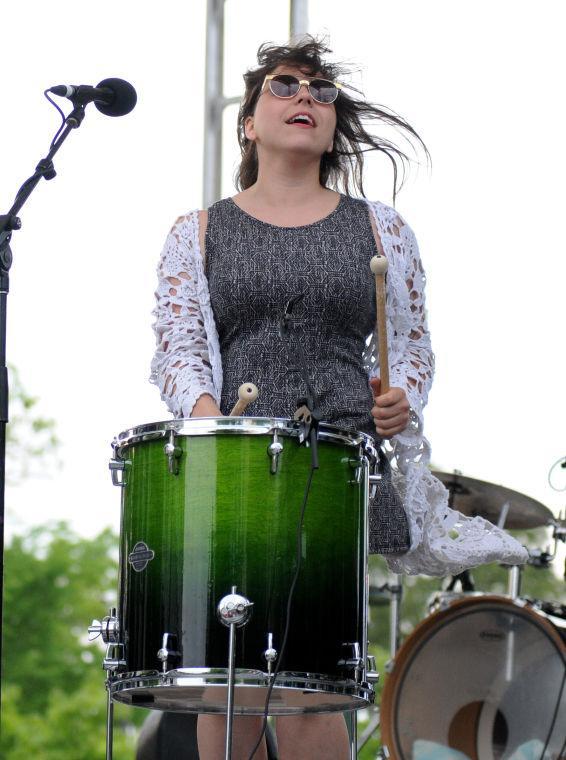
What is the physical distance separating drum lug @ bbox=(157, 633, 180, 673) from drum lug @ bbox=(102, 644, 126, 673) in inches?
5.6

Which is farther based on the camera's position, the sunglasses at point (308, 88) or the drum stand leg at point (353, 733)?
the sunglasses at point (308, 88)

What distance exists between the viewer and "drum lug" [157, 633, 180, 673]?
2.64 metres

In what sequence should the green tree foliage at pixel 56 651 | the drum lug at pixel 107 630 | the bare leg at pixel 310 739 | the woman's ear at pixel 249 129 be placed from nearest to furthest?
the drum lug at pixel 107 630
the bare leg at pixel 310 739
the woman's ear at pixel 249 129
the green tree foliage at pixel 56 651

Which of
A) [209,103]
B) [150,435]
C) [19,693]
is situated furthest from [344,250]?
[19,693]

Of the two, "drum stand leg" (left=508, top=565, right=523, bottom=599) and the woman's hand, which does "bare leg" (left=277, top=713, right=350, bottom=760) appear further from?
"drum stand leg" (left=508, top=565, right=523, bottom=599)

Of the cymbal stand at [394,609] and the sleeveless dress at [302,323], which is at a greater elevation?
the sleeveless dress at [302,323]

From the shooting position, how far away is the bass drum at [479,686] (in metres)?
4.34

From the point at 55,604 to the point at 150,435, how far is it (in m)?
15.8

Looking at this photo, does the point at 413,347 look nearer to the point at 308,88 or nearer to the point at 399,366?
the point at 399,366

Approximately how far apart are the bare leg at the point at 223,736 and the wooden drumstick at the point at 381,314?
0.83m

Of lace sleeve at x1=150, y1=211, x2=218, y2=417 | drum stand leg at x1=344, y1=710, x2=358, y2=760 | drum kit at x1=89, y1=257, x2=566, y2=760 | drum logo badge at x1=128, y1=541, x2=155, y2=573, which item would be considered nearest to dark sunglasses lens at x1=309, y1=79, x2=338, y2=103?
lace sleeve at x1=150, y1=211, x2=218, y2=417

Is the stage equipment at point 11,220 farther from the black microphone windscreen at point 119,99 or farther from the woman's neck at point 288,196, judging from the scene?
the woman's neck at point 288,196

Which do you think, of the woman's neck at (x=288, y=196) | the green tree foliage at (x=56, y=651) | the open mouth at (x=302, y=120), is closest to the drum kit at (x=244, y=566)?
the woman's neck at (x=288, y=196)

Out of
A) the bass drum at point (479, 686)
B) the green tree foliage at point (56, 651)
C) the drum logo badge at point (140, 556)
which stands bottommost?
the green tree foliage at point (56, 651)
